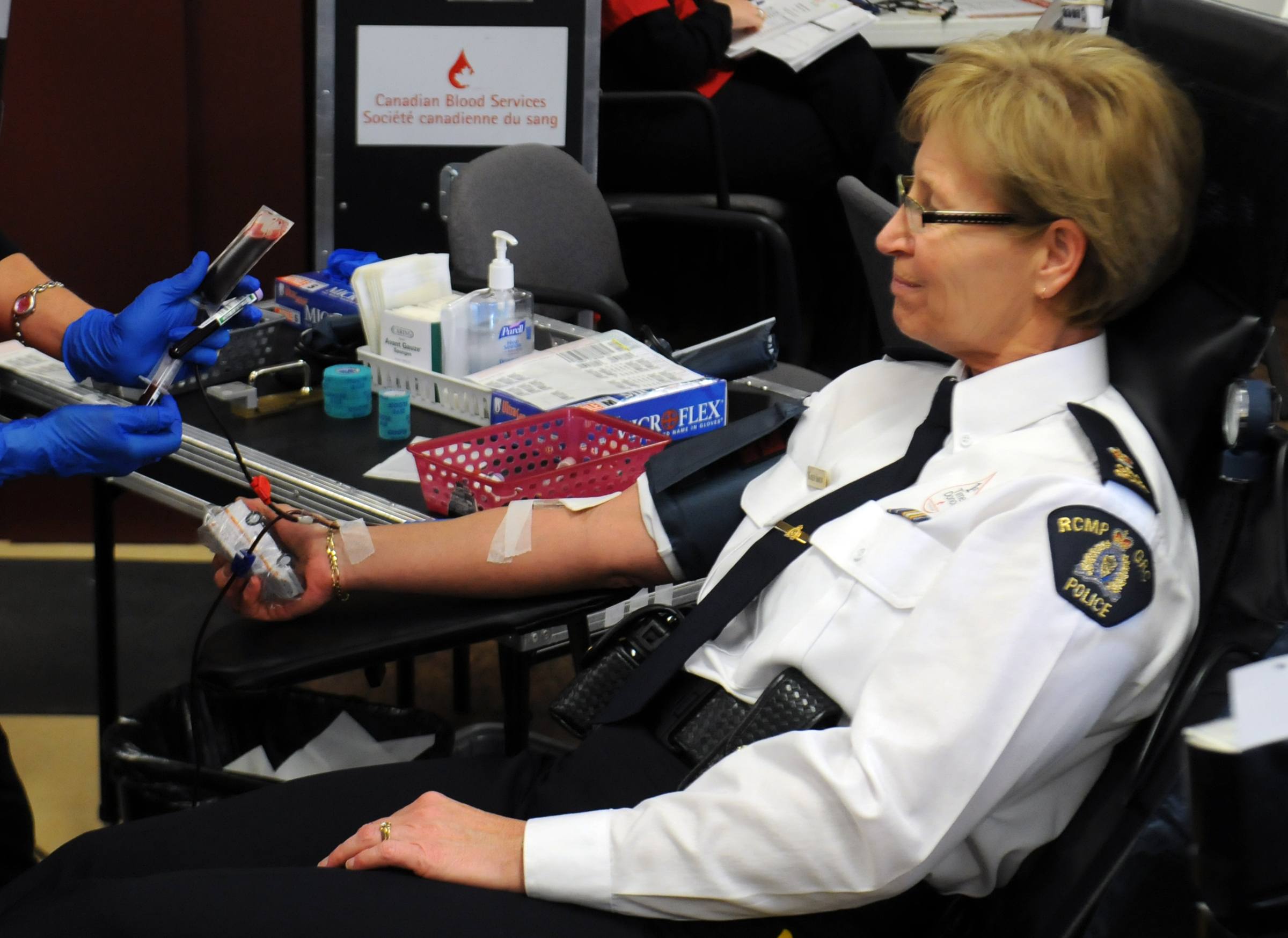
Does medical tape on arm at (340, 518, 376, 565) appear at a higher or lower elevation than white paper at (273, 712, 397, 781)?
higher

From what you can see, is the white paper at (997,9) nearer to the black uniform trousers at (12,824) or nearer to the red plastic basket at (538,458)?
the red plastic basket at (538,458)

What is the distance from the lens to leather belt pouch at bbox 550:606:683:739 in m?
1.45

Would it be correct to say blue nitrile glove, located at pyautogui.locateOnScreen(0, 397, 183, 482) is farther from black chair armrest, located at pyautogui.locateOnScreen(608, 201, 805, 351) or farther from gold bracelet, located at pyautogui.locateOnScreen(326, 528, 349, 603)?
black chair armrest, located at pyautogui.locateOnScreen(608, 201, 805, 351)

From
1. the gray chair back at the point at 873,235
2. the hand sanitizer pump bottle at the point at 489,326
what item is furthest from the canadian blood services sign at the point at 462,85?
the hand sanitizer pump bottle at the point at 489,326

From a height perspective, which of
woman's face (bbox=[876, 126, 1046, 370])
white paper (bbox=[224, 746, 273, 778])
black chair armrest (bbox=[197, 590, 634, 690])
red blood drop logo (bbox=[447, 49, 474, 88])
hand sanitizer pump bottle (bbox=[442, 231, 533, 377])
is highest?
red blood drop logo (bbox=[447, 49, 474, 88])

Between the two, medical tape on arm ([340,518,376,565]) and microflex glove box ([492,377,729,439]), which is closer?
medical tape on arm ([340,518,376,565])

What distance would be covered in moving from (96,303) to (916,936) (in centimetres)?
250

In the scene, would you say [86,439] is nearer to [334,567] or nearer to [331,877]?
[334,567]

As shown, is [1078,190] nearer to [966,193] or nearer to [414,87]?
[966,193]

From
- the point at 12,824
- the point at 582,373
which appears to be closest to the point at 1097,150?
the point at 582,373

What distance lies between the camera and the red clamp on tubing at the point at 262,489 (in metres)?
1.56

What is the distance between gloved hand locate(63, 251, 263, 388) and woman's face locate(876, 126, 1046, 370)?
2.73ft

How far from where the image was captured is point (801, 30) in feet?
12.5

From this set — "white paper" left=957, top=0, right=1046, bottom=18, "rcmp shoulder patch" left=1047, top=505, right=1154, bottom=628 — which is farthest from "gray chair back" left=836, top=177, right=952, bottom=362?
"white paper" left=957, top=0, right=1046, bottom=18
